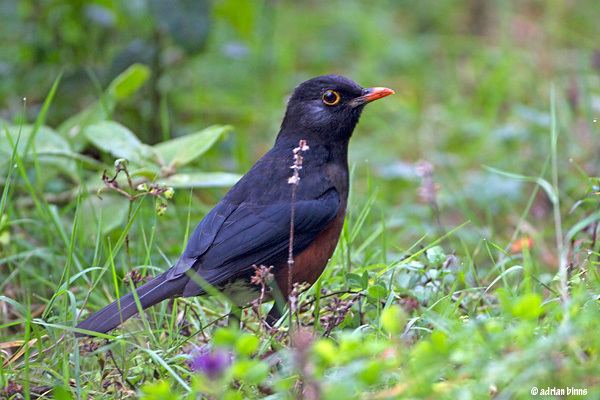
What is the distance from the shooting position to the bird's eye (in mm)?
4504

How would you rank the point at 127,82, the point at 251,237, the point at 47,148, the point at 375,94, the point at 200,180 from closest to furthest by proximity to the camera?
1. the point at 251,237
2. the point at 375,94
3. the point at 200,180
4. the point at 47,148
5. the point at 127,82

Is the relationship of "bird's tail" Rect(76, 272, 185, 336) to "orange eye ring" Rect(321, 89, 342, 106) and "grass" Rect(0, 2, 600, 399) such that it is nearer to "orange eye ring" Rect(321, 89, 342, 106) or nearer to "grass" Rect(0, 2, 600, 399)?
"grass" Rect(0, 2, 600, 399)

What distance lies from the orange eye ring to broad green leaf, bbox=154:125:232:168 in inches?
25.7

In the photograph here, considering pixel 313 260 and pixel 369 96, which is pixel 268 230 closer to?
pixel 313 260

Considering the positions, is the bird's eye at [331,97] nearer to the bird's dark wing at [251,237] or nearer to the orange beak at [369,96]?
the orange beak at [369,96]

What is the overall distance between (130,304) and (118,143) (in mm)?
1479

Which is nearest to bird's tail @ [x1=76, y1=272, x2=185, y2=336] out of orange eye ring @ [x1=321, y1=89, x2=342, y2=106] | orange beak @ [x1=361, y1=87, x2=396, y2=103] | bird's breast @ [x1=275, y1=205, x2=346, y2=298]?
bird's breast @ [x1=275, y1=205, x2=346, y2=298]

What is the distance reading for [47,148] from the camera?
5059 mm

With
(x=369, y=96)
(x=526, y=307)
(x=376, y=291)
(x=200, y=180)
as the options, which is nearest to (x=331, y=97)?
(x=369, y=96)

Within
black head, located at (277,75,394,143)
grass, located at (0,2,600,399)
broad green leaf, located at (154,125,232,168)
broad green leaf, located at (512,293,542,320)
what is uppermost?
black head, located at (277,75,394,143)

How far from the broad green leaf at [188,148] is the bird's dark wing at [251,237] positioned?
80cm

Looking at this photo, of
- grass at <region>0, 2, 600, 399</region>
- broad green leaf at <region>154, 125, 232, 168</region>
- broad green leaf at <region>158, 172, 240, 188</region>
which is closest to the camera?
grass at <region>0, 2, 600, 399</region>

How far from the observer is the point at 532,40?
9070 millimetres

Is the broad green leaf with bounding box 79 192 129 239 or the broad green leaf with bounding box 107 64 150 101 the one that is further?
the broad green leaf with bounding box 107 64 150 101
